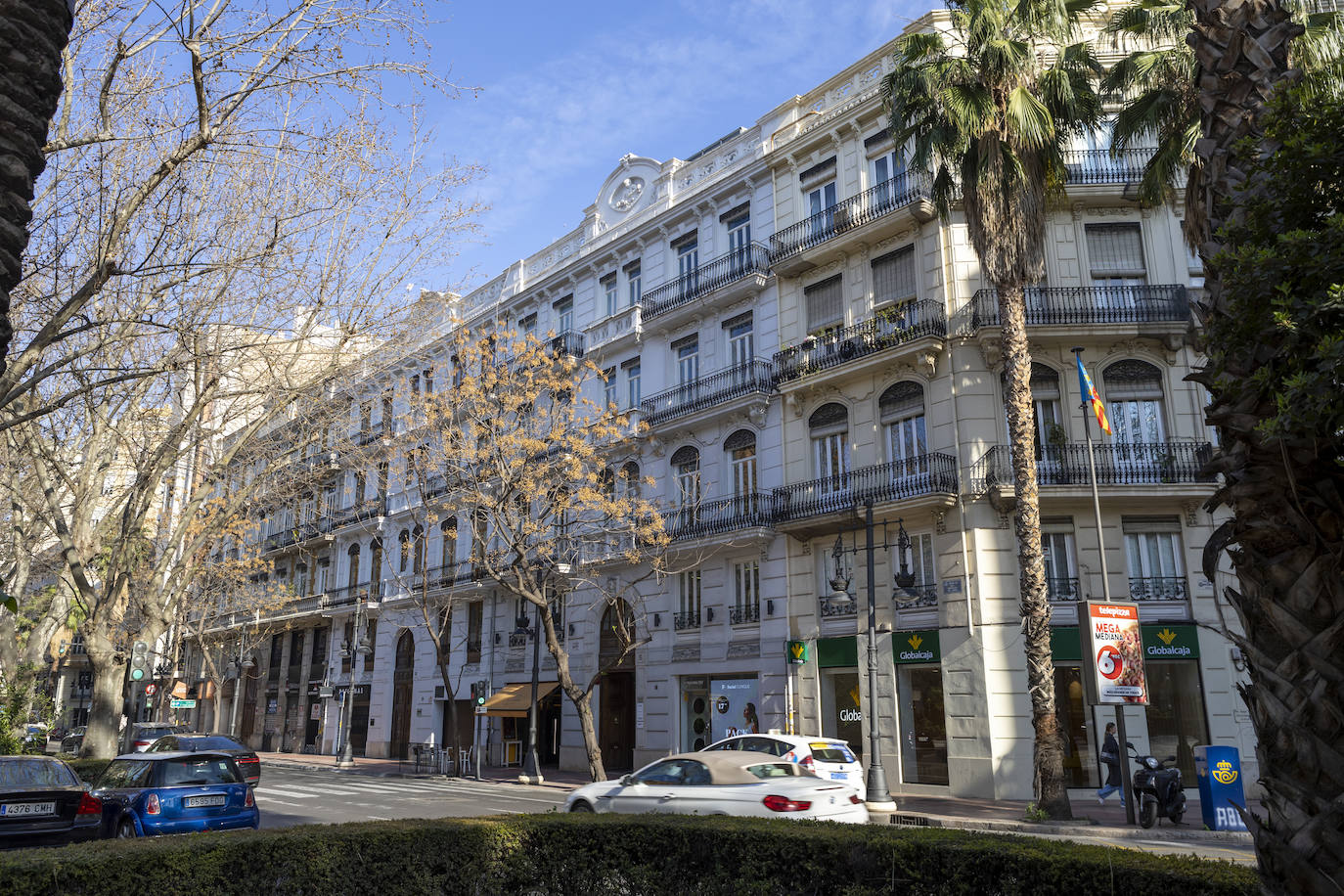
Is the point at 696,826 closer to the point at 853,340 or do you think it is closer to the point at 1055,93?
the point at 1055,93

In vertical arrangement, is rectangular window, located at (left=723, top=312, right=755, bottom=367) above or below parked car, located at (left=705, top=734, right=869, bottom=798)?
above

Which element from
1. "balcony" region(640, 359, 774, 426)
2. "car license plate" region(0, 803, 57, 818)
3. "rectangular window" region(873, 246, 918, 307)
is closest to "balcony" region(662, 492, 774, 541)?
"balcony" region(640, 359, 774, 426)

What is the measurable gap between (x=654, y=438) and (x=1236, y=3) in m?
25.5

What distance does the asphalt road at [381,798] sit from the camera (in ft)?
56.9

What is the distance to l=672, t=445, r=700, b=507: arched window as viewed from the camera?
2878 cm

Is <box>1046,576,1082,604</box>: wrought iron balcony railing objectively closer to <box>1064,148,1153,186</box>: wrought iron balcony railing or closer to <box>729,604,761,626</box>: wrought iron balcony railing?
<box>729,604,761,626</box>: wrought iron balcony railing

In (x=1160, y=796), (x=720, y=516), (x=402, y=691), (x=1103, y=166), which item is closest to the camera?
(x=1160, y=796)

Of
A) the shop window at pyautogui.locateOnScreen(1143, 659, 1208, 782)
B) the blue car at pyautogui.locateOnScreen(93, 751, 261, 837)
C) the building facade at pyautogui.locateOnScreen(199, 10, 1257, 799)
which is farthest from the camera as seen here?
the building facade at pyautogui.locateOnScreen(199, 10, 1257, 799)

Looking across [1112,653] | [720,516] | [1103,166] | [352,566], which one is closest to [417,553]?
[352,566]

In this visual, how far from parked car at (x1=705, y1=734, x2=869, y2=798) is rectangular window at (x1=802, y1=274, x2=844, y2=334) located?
12.9 m

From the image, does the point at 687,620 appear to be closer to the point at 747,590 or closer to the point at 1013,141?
the point at 747,590

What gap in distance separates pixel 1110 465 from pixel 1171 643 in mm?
4205

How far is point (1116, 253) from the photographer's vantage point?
23.8 metres

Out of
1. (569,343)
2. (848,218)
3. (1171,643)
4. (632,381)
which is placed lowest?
(1171,643)
